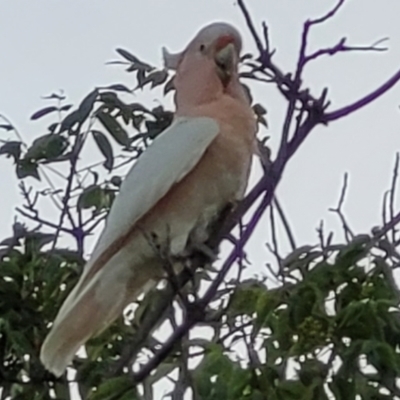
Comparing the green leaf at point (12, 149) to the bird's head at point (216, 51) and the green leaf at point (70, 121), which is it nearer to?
the green leaf at point (70, 121)

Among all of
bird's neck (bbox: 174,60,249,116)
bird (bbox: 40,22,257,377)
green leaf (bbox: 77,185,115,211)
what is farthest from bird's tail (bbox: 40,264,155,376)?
bird's neck (bbox: 174,60,249,116)

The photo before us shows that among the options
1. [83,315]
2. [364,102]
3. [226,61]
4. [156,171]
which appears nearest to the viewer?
[364,102]

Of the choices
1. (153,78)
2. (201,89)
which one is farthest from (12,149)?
(201,89)

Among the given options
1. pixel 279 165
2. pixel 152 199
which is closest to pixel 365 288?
pixel 279 165

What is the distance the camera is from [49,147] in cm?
159

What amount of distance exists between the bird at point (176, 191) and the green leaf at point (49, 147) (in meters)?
0.12

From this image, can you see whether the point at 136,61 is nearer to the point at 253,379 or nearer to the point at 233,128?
the point at 233,128

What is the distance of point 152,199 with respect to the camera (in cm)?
168

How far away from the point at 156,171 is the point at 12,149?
0.23 m

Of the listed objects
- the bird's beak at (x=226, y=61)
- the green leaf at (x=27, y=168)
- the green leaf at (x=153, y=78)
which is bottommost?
the green leaf at (x=27, y=168)

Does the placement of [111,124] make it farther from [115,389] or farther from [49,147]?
[115,389]

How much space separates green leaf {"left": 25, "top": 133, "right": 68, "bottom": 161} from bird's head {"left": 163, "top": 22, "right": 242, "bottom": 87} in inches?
13.8

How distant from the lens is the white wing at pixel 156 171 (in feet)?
5.37

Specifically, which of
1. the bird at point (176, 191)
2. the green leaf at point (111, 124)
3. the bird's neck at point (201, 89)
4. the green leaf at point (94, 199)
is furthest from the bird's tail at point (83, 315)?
the bird's neck at point (201, 89)
